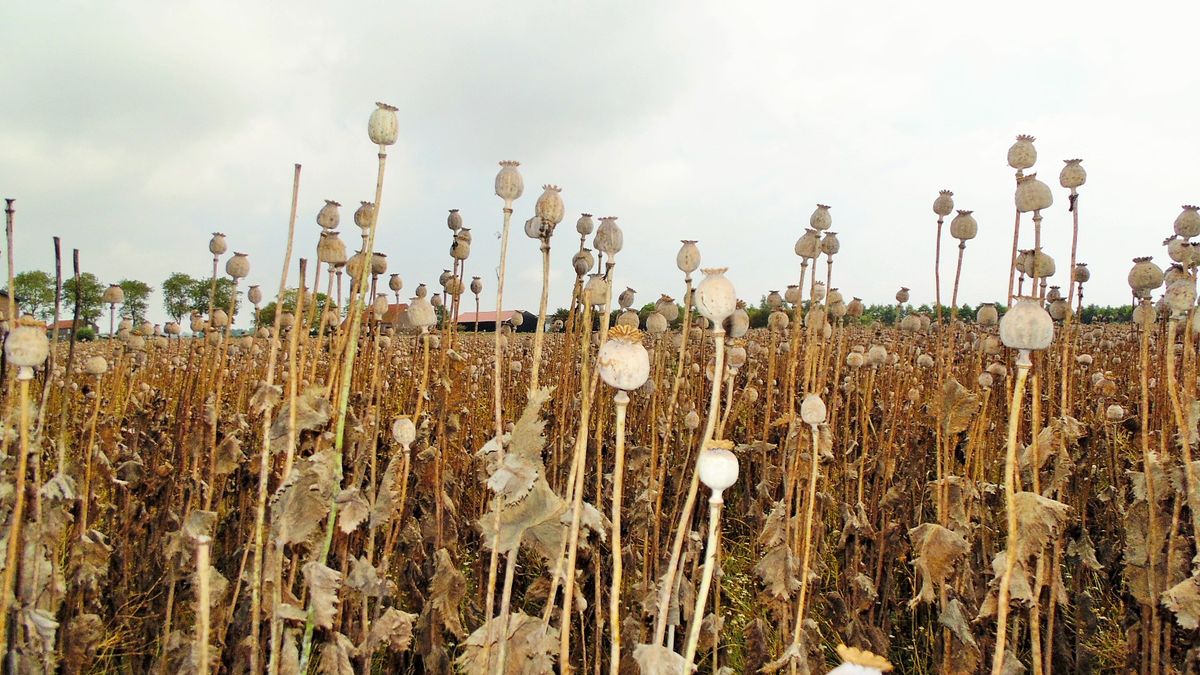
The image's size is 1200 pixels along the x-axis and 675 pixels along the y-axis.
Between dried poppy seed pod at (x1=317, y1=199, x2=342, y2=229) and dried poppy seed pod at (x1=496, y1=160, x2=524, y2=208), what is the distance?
71cm

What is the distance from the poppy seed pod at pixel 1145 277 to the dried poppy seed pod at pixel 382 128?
250 cm

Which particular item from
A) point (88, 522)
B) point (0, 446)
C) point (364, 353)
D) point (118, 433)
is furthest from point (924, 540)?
point (118, 433)

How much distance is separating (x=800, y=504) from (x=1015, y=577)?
61 centimetres

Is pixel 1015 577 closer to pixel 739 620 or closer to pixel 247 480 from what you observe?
pixel 739 620

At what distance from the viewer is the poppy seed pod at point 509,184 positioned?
1.55 metres

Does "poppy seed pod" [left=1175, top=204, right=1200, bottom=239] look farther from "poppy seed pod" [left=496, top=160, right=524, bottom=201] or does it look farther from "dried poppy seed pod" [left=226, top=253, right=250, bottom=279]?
"dried poppy seed pod" [left=226, top=253, right=250, bottom=279]

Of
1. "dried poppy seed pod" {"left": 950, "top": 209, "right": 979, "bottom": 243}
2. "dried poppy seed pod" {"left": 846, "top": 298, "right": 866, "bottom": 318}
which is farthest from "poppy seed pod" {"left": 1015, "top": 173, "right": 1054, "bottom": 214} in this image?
"dried poppy seed pod" {"left": 846, "top": 298, "right": 866, "bottom": 318}

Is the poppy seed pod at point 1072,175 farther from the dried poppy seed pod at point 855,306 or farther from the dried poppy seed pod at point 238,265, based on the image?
the dried poppy seed pod at point 238,265

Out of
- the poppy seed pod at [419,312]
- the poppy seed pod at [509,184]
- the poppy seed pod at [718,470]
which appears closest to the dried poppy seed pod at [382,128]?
the poppy seed pod at [509,184]

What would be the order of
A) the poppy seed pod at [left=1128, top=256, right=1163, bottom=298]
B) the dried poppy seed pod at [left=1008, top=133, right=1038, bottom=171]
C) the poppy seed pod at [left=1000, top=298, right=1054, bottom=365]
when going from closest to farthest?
the poppy seed pod at [left=1000, top=298, right=1054, bottom=365]
the dried poppy seed pod at [left=1008, top=133, right=1038, bottom=171]
the poppy seed pod at [left=1128, top=256, right=1163, bottom=298]

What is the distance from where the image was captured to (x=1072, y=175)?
236cm

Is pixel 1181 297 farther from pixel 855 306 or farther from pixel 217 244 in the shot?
pixel 217 244

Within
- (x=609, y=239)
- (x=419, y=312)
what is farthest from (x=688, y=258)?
(x=419, y=312)

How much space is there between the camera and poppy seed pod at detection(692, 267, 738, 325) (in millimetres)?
1190
